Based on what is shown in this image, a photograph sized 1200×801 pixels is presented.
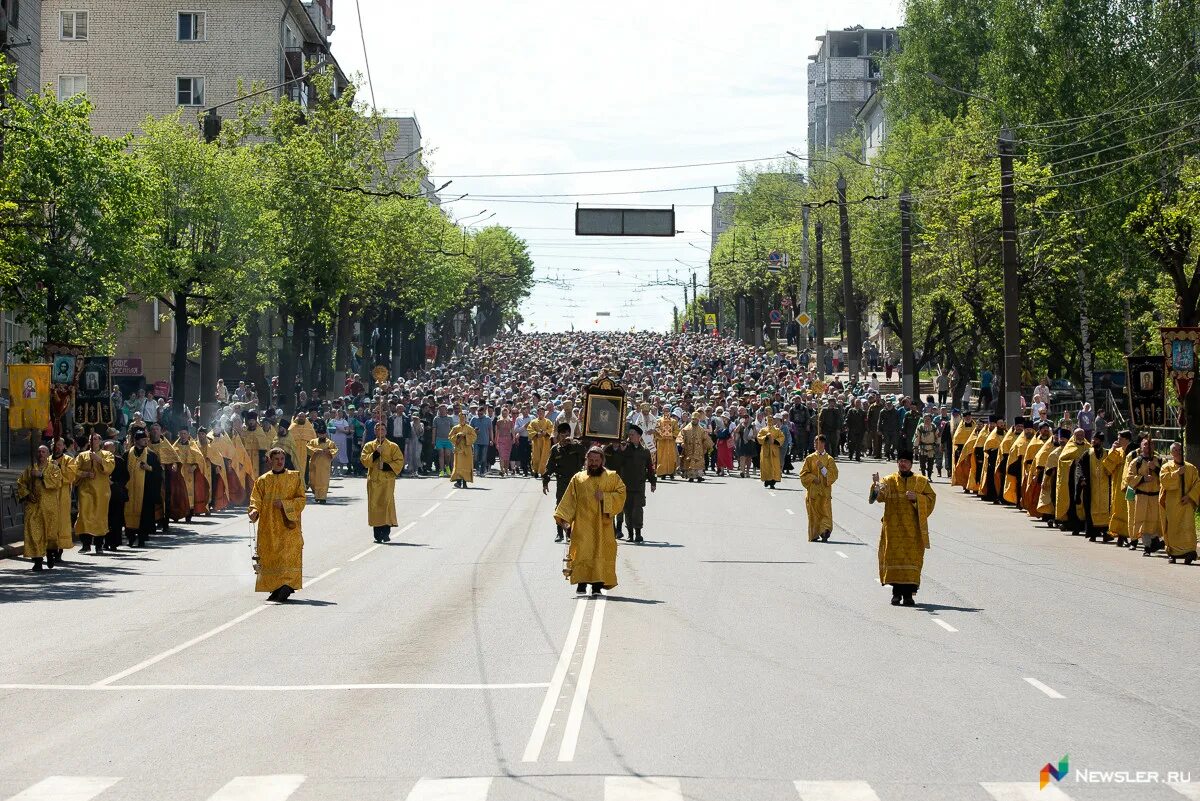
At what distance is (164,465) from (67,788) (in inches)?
849

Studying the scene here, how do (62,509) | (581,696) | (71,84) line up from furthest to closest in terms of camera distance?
(71,84), (62,509), (581,696)

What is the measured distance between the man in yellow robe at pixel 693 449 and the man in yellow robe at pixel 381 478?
17450 mm

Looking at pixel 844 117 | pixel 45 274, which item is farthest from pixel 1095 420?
pixel 844 117

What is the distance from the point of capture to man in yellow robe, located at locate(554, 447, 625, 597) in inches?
738

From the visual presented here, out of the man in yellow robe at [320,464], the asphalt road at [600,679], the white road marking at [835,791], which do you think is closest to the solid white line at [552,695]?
the asphalt road at [600,679]

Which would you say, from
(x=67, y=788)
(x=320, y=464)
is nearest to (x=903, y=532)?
(x=67, y=788)

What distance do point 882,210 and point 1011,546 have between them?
4491cm

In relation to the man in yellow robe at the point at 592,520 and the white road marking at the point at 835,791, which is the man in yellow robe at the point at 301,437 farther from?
the white road marking at the point at 835,791

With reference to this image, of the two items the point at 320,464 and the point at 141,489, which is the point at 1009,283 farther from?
the point at 141,489

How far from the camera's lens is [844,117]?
165125mm

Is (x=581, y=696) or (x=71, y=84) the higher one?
(x=71, y=84)

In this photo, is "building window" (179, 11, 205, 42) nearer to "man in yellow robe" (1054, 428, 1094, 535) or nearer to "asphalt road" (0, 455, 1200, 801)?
"man in yellow robe" (1054, 428, 1094, 535)

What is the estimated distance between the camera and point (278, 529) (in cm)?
1902

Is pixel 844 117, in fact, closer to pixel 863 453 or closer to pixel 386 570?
pixel 863 453
